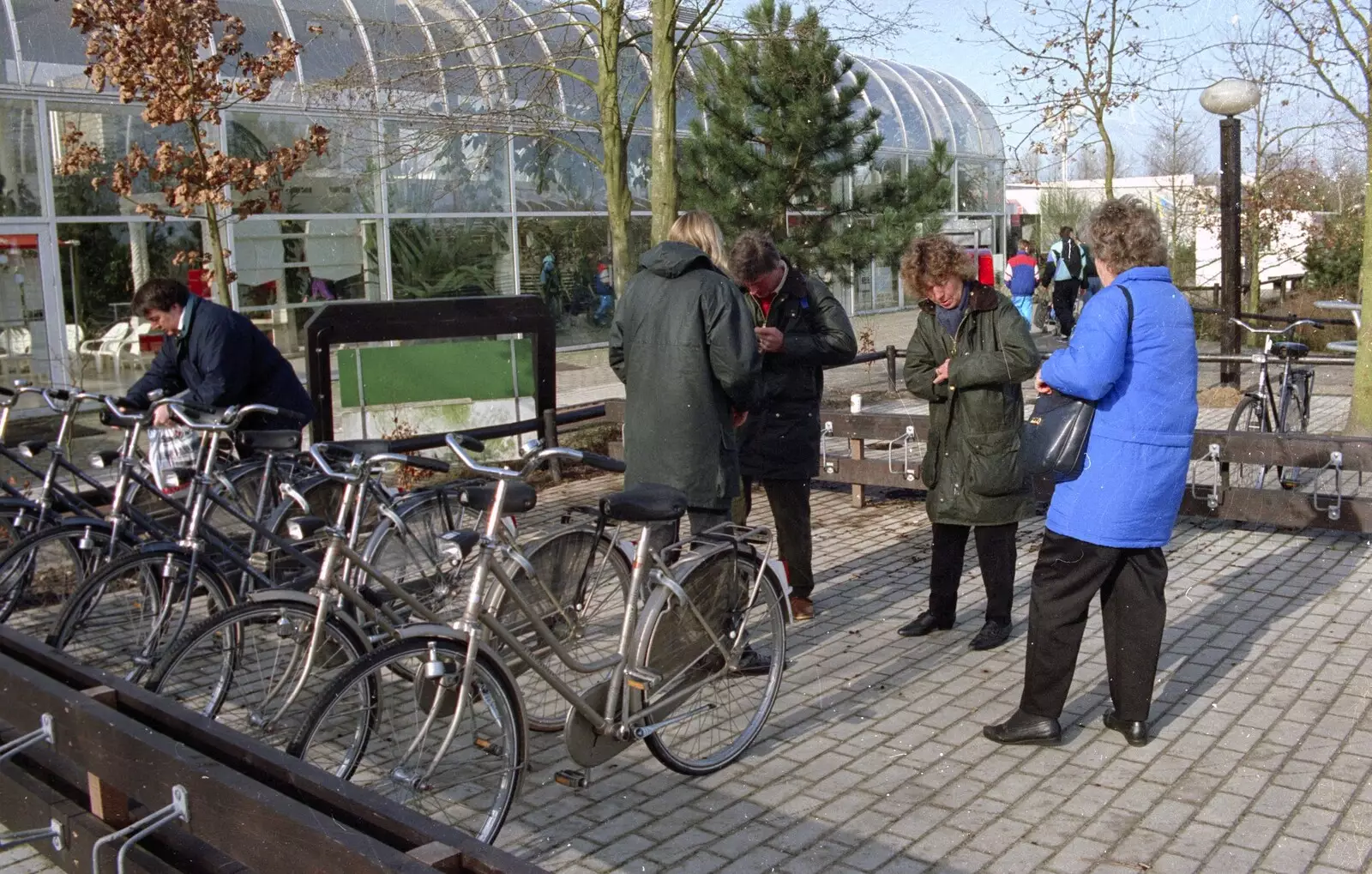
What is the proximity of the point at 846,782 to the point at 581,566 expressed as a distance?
119 centimetres

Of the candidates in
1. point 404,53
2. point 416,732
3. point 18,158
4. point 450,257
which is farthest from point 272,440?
point 450,257

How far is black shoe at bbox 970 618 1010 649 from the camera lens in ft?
20.2

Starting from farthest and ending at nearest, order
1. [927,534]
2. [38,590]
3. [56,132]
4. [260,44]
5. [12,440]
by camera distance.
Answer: [260,44], [56,132], [12,440], [927,534], [38,590]

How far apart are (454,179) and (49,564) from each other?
12.5 m

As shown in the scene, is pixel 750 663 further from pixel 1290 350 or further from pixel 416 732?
pixel 1290 350

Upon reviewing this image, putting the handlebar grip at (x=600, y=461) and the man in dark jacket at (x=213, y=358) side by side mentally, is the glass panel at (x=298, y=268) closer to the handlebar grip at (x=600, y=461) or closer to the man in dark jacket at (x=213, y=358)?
the man in dark jacket at (x=213, y=358)

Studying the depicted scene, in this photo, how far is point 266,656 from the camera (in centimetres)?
423

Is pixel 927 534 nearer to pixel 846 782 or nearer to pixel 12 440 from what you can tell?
pixel 846 782

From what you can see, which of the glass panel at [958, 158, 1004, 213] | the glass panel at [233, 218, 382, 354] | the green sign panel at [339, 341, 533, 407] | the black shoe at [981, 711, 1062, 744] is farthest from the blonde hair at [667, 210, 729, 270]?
the glass panel at [958, 158, 1004, 213]

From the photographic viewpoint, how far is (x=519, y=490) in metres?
4.12

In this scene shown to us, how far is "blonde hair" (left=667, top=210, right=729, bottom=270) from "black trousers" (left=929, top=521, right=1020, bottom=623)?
1.59 metres

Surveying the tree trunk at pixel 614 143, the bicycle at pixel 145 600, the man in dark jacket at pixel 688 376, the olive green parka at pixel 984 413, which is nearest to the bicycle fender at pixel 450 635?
the man in dark jacket at pixel 688 376

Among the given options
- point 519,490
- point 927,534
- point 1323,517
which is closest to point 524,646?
point 519,490

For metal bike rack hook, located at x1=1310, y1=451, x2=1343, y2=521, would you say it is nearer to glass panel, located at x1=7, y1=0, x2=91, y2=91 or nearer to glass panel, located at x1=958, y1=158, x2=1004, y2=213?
glass panel, located at x1=7, y1=0, x2=91, y2=91
